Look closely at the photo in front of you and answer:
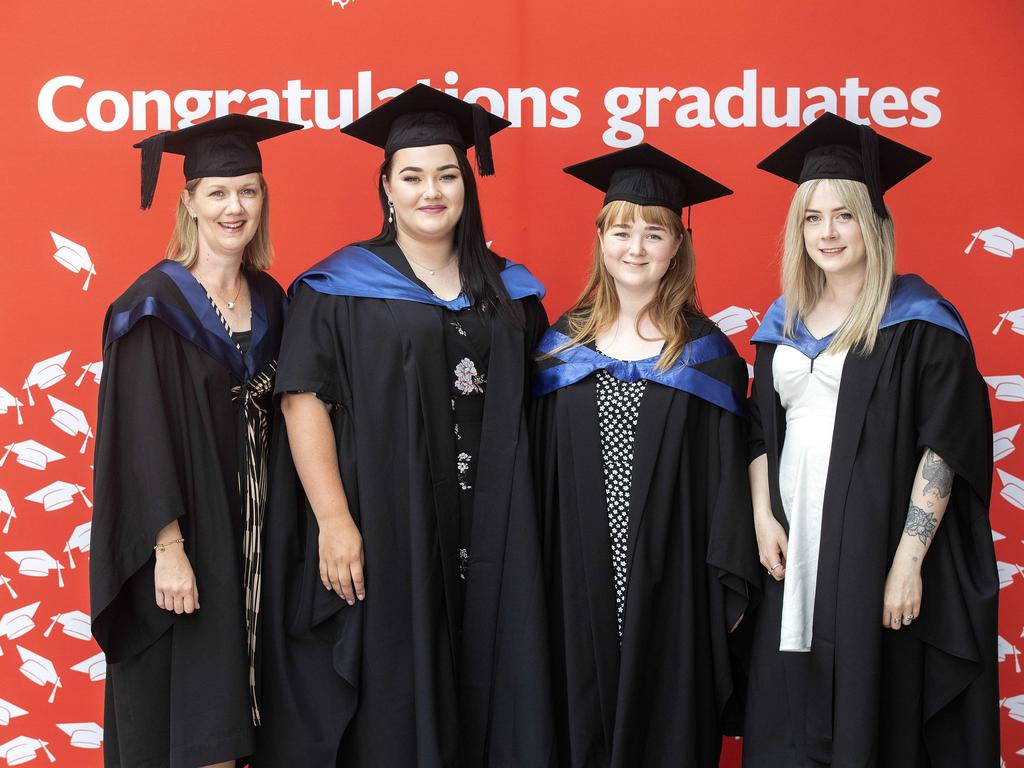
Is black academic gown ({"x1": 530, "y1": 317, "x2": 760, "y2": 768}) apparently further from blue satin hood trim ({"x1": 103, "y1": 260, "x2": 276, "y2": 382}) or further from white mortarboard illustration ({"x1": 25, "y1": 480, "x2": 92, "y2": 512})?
white mortarboard illustration ({"x1": 25, "y1": 480, "x2": 92, "y2": 512})

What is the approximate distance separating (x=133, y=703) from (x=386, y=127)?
1.76 m

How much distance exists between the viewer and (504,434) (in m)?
2.95

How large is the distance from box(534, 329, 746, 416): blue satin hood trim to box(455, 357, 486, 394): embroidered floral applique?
7.7 inches

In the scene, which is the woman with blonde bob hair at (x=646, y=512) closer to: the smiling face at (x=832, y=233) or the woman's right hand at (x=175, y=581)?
the smiling face at (x=832, y=233)

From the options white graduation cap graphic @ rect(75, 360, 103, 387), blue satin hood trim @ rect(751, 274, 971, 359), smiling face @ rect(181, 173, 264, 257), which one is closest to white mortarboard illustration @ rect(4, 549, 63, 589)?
white graduation cap graphic @ rect(75, 360, 103, 387)

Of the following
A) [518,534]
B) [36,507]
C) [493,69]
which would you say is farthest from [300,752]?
[493,69]

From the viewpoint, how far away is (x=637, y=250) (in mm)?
2955

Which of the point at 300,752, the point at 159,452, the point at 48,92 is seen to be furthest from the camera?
the point at 48,92

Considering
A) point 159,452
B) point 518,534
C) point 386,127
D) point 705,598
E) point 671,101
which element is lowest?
point 705,598

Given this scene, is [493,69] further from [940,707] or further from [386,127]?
[940,707]

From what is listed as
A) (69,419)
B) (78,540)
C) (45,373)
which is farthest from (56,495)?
(45,373)

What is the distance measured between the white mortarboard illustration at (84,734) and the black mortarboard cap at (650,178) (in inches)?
108

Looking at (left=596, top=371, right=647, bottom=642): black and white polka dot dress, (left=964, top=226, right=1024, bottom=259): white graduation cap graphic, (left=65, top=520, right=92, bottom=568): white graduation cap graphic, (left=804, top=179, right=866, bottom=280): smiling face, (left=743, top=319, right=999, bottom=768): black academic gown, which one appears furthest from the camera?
(left=65, top=520, right=92, bottom=568): white graduation cap graphic

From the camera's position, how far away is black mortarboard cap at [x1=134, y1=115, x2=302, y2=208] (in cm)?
288
